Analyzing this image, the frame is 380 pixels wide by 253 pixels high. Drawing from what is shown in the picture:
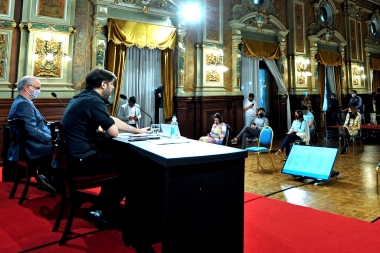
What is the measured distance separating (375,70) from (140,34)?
11593 mm

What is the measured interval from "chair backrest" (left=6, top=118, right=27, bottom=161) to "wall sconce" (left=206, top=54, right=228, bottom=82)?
5.23m

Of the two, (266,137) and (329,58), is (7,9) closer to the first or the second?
(266,137)

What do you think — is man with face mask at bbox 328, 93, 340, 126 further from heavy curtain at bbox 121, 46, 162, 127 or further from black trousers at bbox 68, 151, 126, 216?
black trousers at bbox 68, 151, 126, 216

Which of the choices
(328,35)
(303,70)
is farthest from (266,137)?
(328,35)

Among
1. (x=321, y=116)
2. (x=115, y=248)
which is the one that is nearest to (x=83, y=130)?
(x=115, y=248)

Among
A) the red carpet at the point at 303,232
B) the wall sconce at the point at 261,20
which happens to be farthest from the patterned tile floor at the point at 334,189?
the wall sconce at the point at 261,20

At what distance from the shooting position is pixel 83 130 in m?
2.26

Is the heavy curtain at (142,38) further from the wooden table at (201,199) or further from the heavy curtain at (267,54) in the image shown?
the wooden table at (201,199)

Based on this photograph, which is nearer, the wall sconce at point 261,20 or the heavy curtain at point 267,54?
the heavy curtain at point 267,54

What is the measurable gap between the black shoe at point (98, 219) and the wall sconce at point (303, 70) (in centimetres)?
859

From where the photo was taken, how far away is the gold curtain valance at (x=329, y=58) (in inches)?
402

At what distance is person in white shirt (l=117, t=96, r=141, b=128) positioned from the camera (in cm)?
628

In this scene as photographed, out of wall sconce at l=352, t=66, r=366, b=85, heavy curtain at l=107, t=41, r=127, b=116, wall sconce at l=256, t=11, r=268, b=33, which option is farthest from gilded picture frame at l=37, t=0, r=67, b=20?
wall sconce at l=352, t=66, r=366, b=85

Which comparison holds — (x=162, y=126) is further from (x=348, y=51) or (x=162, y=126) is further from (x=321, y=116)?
(x=348, y=51)
